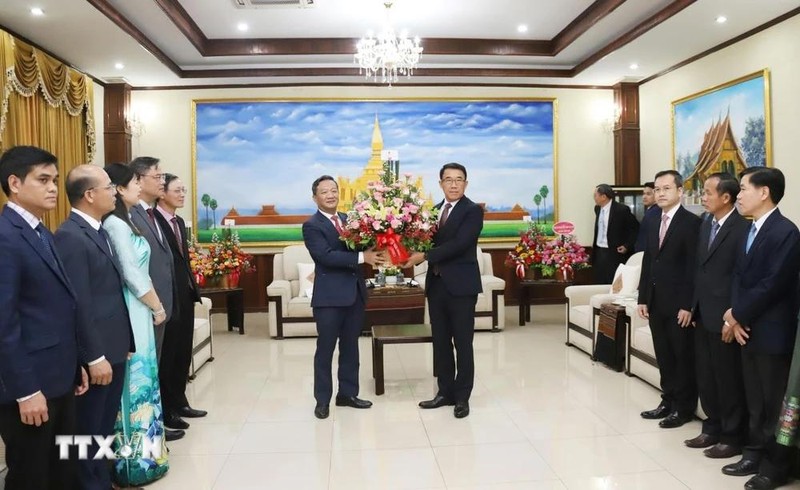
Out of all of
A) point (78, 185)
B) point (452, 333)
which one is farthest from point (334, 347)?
point (78, 185)

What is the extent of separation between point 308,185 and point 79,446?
A: 23.4 ft

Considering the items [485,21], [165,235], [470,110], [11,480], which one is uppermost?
[485,21]

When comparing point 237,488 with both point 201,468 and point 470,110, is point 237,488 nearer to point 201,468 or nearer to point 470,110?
point 201,468

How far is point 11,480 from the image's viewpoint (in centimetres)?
244

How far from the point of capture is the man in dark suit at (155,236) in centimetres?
379

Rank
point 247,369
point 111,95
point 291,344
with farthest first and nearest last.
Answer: point 111,95, point 291,344, point 247,369

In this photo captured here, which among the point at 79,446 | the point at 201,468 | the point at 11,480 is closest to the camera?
the point at 11,480

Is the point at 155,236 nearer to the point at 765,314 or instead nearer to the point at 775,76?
the point at 765,314

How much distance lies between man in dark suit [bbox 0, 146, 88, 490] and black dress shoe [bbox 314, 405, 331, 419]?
225 cm

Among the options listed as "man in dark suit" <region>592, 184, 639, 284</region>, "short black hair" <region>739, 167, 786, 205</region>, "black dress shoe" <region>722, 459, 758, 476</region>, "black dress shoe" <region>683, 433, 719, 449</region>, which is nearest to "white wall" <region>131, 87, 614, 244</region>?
"man in dark suit" <region>592, 184, 639, 284</region>

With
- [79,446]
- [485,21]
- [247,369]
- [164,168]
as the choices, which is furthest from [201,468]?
[164,168]

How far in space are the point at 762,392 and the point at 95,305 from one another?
3.49 metres

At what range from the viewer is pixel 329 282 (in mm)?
4629

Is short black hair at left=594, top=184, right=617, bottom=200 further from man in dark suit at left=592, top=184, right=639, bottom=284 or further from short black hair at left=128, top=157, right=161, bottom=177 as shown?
short black hair at left=128, top=157, right=161, bottom=177
